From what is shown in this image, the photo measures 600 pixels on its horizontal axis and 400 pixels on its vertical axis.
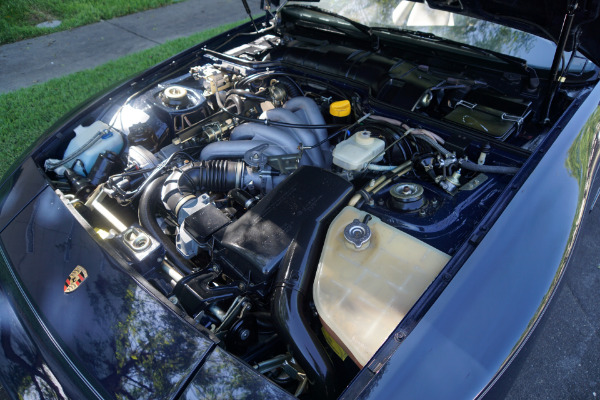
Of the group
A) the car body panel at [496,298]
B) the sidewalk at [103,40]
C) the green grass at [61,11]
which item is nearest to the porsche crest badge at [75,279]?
the car body panel at [496,298]

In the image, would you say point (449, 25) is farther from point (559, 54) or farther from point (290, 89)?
point (290, 89)

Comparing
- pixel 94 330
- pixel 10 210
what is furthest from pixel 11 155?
pixel 94 330

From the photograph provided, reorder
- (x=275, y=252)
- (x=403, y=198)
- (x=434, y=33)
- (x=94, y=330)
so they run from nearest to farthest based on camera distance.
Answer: (x=94, y=330), (x=275, y=252), (x=403, y=198), (x=434, y=33)

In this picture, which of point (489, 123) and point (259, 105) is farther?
point (259, 105)

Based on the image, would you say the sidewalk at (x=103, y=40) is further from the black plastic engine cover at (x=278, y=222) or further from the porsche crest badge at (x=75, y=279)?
the black plastic engine cover at (x=278, y=222)

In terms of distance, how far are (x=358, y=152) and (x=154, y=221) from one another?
0.91 m

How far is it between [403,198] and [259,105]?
1.17 m

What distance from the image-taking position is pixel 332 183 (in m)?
1.61

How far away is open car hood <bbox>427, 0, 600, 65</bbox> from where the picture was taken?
1711 mm

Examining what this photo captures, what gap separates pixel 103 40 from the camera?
19.9 ft

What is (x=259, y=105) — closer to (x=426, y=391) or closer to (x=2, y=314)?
(x=2, y=314)

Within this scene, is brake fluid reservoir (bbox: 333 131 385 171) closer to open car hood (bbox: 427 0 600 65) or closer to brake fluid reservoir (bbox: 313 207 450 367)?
brake fluid reservoir (bbox: 313 207 450 367)

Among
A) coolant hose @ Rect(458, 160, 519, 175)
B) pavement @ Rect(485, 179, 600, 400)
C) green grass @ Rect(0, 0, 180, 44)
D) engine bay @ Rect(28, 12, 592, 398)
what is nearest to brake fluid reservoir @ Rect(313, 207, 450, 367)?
engine bay @ Rect(28, 12, 592, 398)

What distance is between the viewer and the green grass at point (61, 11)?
21.0 ft
